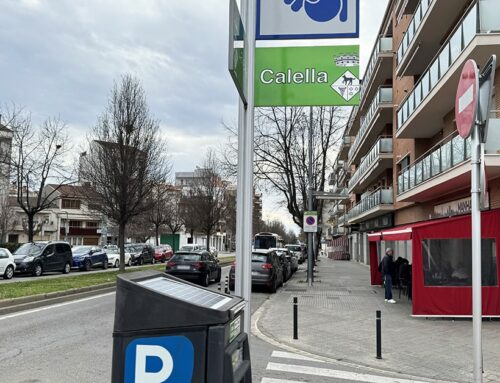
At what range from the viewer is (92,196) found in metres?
27.9

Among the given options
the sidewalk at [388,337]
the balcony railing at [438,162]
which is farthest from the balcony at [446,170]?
the sidewalk at [388,337]

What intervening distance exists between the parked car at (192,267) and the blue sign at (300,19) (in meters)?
16.9

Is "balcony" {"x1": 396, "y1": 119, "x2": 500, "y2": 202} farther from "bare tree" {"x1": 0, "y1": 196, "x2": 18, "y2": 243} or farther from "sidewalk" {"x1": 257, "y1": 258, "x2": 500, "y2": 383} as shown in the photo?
"bare tree" {"x1": 0, "y1": 196, "x2": 18, "y2": 243}

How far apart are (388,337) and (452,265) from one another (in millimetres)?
3665

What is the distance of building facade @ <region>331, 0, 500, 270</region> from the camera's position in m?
14.8

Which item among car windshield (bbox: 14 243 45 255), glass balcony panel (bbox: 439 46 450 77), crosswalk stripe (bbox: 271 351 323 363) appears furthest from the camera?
car windshield (bbox: 14 243 45 255)

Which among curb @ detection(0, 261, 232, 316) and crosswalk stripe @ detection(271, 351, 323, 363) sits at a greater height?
curb @ detection(0, 261, 232, 316)

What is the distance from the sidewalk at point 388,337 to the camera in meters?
7.76

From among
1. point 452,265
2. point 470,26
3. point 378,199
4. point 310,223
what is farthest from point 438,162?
point 378,199

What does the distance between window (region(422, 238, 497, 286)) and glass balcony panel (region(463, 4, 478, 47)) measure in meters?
6.00

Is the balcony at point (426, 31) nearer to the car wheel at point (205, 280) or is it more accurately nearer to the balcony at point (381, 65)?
the balcony at point (381, 65)

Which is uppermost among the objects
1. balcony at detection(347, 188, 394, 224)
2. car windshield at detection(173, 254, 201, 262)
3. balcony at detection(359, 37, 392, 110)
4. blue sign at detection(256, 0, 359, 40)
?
balcony at detection(359, 37, 392, 110)

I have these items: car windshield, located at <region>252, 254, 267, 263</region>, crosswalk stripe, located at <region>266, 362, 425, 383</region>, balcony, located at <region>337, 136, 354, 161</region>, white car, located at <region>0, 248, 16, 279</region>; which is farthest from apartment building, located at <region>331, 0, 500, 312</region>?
balcony, located at <region>337, 136, 354, 161</region>

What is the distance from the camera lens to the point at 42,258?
82.8 ft
